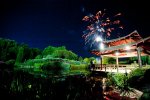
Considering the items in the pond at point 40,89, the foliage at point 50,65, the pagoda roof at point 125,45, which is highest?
the pagoda roof at point 125,45

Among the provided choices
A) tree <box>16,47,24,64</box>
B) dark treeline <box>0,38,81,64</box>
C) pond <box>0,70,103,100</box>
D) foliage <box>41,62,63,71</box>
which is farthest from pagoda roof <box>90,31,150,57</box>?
tree <box>16,47,24,64</box>

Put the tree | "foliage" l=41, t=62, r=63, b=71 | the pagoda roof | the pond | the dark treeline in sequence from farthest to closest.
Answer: the tree < the dark treeline < "foliage" l=41, t=62, r=63, b=71 < the pagoda roof < the pond

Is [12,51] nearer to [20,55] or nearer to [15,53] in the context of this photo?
[15,53]

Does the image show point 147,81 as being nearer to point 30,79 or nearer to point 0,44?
point 30,79

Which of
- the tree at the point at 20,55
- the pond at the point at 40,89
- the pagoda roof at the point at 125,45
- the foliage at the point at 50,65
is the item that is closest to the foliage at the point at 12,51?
the tree at the point at 20,55

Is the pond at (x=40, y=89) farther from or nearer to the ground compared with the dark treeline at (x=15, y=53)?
nearer to the ground

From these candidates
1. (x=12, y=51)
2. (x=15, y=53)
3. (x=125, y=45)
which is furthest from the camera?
(x=15, y=53)

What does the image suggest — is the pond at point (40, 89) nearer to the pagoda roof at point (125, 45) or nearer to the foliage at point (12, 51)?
the pagoda roof at point (125, 45)

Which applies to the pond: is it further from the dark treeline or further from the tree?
the tree

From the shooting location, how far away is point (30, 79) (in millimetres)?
7137

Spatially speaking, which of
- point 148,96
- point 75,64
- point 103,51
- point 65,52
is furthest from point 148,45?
point 65,52

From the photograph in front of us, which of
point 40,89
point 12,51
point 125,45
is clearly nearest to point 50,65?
point 12,51

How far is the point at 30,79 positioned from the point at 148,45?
→ 16.2 metres

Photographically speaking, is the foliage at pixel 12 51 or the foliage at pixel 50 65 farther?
the foliage at pixel 12 51
